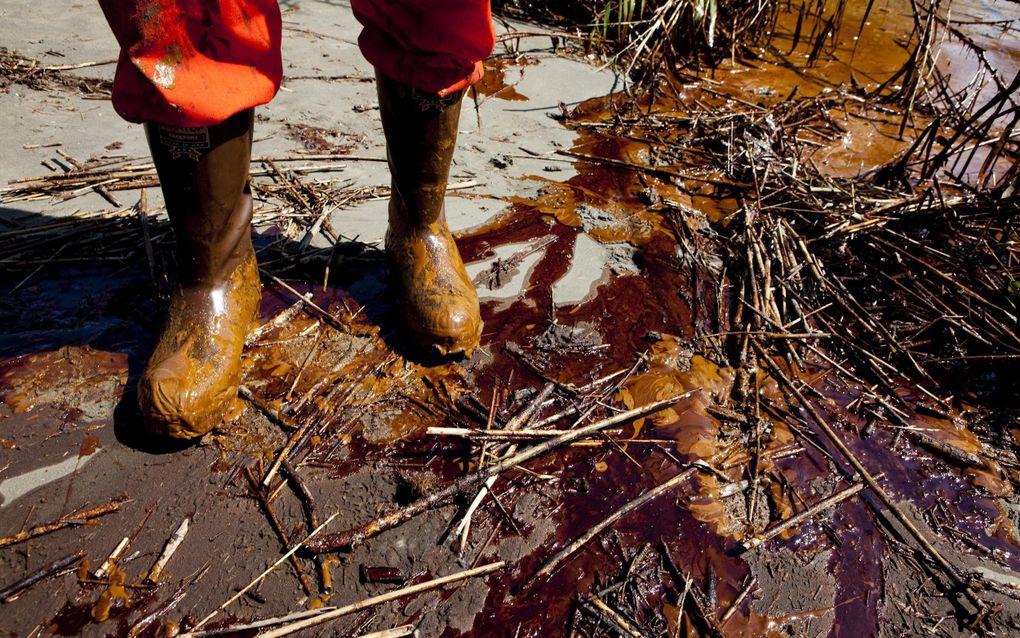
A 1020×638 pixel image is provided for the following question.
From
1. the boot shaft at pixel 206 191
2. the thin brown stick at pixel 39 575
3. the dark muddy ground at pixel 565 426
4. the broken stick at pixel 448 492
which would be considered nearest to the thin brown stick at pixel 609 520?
the dark muddy ground at pixel 565 426

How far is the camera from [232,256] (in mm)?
1668

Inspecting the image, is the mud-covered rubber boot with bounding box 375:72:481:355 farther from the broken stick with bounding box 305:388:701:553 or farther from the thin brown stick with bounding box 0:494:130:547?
the thin brown stick with bounding box 0:494:130:547

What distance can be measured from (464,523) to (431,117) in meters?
1.10

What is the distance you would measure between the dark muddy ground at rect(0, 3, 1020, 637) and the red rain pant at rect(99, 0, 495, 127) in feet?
2.52

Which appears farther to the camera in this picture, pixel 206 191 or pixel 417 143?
pixel 417 143

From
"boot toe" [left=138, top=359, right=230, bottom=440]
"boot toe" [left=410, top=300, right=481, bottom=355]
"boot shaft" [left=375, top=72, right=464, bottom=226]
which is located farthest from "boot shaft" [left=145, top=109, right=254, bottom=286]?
"boot toe" [left=410, top=300, right=481, bottom=355]

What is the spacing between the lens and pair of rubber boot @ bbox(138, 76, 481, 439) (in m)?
1.47

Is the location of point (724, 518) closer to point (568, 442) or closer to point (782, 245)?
point (568, 442)

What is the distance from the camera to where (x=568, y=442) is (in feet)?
5.58

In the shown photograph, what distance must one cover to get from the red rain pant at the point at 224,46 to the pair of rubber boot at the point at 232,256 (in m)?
0.09

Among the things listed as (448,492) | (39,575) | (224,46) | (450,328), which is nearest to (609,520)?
(448,492)

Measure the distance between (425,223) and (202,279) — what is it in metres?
0.66

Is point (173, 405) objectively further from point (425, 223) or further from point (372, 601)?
point (425, 223)

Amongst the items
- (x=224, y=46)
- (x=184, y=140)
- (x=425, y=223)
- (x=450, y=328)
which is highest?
(x=224, y=46)
